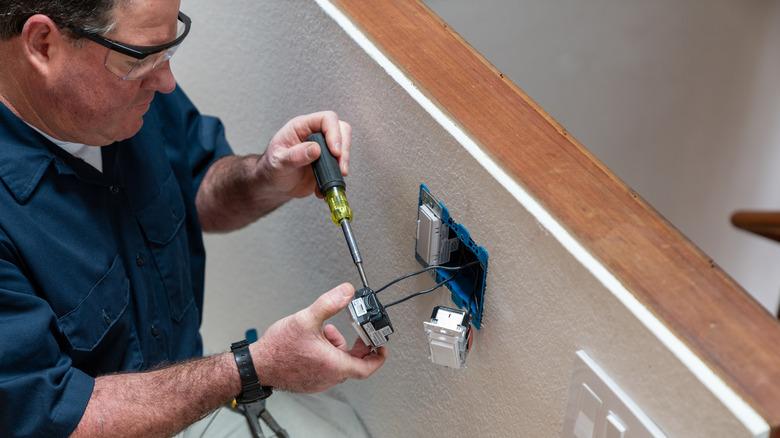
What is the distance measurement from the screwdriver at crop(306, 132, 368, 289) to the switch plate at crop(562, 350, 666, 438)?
30 cm

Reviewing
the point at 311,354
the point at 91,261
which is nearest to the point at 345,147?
the point at 311,354

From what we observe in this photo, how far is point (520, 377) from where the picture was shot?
865 millimetres

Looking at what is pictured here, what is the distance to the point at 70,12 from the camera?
94 cm

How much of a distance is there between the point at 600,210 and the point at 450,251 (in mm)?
233

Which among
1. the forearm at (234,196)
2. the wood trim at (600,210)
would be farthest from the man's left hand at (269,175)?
the wood trim at (600,210)

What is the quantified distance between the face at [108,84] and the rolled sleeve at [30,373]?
172mm

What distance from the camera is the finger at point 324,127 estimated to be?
1.05 meters

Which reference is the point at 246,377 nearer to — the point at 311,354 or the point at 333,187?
the point at 311,354

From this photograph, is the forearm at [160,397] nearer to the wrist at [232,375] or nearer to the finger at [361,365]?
the wrist at [232,375]

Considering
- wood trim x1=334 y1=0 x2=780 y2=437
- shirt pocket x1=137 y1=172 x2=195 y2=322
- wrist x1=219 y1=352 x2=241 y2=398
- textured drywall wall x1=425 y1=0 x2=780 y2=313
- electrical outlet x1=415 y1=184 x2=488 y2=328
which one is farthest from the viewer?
textured drywall wall x1=425 y1=0 x2=780 y2=313

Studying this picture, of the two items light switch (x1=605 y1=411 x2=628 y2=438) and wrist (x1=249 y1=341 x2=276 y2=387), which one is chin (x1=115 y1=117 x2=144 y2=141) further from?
light switch (x1=605 y1=411 x2=628 y2=438)

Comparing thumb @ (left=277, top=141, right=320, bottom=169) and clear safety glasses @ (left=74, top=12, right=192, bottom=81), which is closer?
clear safety glasses @ (left=74, top=12, right=192, bottom=81)

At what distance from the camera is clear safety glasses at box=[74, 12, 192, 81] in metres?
0.95

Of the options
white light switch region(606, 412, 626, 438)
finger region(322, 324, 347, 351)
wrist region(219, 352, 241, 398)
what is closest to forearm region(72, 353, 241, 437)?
wrist region(219, 352, 241, 398)
